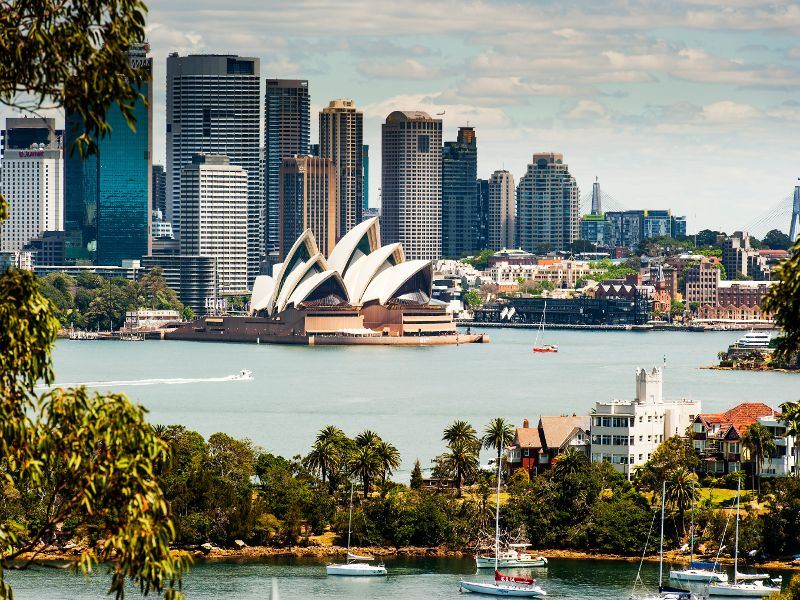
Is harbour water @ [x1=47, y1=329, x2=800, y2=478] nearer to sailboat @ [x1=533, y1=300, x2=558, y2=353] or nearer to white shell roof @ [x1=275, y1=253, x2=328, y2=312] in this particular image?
sailboat @ [x1=533, y1=300, x2=558, y2=353]

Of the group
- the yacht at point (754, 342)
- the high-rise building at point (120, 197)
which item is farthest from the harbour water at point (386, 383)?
the high-rise building at point (120, 197)

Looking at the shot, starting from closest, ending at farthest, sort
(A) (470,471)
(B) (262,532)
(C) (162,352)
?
(B) (262,532), (A) (470,471), (C) (162,352)

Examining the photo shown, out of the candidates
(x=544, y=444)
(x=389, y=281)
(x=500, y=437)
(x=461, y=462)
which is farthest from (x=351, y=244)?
(x=461, y=462)

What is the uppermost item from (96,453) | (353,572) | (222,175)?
(222,175)

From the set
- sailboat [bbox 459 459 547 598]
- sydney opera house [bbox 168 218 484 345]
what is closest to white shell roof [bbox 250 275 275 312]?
sydney opera house [bbox 168 218 484 345]

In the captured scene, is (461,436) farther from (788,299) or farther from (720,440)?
(788,299)

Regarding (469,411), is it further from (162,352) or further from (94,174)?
(94,174)

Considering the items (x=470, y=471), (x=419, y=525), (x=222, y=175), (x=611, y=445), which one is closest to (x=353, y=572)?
(x=419, y=525)
